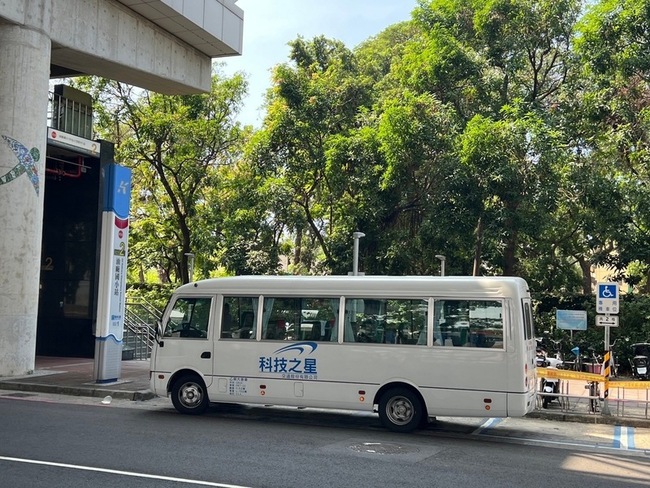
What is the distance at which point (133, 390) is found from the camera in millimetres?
14055

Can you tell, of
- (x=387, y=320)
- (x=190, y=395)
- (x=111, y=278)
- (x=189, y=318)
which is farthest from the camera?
(x=111, y=278)

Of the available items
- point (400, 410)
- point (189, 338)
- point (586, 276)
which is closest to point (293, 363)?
point (400, 410)

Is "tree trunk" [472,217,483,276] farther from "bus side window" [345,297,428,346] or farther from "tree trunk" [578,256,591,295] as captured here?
"bus side window" [345,297,428,346]

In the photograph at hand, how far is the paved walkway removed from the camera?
12492 mm

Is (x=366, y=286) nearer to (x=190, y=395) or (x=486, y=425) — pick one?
(x=486, y=425)

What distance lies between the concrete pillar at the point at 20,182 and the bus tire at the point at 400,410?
9.49 meters

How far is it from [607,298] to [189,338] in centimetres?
777

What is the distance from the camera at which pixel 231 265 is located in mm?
27406

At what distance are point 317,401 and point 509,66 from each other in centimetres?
1545

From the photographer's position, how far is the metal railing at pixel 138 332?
2200cm

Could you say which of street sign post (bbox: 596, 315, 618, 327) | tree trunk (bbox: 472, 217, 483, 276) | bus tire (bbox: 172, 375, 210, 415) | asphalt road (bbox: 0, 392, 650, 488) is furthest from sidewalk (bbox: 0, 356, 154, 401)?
tree trunk (bbox: 472, 217, 483, 276)

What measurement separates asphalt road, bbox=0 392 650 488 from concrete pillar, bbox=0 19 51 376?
11.2 feet

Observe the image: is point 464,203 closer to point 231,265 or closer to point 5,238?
point 231,265

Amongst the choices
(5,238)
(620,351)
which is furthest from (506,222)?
(5,238)
